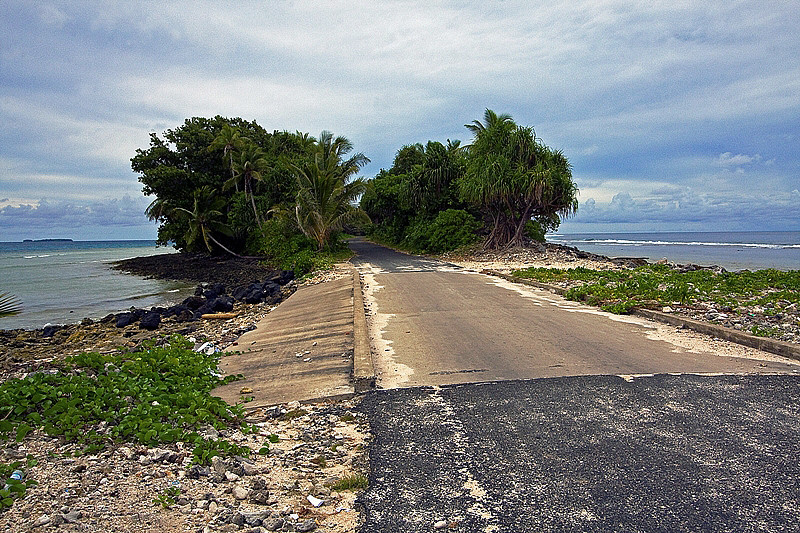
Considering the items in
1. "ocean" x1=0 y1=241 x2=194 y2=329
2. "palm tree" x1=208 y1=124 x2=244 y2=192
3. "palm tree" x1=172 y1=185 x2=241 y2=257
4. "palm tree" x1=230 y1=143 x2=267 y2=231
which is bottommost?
"ocean" x1=0 y1=241 x2=194 y2=329

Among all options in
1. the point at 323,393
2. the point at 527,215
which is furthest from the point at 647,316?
the point at 527,215

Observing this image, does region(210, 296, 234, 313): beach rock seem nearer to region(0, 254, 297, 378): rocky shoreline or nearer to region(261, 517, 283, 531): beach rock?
region(0, 254, 297, 378): rocky shoreline

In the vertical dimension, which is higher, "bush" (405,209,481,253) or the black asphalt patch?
"bush" (405,209,481,253)

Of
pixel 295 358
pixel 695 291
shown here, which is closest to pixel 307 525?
pixel 295 358

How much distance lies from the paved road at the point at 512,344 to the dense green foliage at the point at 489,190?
1405 cm

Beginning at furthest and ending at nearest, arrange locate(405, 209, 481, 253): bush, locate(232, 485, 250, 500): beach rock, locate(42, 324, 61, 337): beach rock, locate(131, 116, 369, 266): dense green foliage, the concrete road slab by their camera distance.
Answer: locate(131, 116, 369, 266): dense green foliage → locate(405, 209, 481, 253): bush → locate(42, 324, 61, 337): beach rock → the concrete road slab → locate(232, 485, 250, 500): beach rock

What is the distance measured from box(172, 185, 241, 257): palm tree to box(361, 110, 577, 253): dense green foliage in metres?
11.4

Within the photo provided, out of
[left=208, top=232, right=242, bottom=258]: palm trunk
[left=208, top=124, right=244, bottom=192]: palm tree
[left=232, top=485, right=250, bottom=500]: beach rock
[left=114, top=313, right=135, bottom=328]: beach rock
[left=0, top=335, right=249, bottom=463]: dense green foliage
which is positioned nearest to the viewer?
[left=232, top=485, right=250, bottom=500]: beach rock

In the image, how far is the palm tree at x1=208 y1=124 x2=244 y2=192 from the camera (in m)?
34.6

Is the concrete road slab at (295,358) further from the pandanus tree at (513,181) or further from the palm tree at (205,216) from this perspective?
the palm tree at (205,216)

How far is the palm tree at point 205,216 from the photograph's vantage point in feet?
112

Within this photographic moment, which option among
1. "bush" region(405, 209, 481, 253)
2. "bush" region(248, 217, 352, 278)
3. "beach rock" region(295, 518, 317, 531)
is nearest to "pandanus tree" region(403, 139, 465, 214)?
"bush" region(405, 209, 481, 253)

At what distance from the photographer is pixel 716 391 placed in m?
5.27

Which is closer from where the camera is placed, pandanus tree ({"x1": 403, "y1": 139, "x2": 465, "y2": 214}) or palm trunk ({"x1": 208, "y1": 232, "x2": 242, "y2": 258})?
pandanus tree ({"x1": 403, "y1": 139, "x2": 465, "y2": 214})
